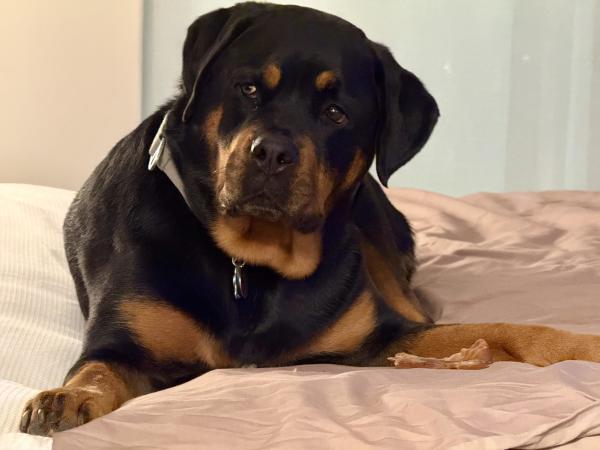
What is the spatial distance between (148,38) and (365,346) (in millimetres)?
2841

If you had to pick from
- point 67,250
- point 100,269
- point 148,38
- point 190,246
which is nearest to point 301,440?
point 190,246

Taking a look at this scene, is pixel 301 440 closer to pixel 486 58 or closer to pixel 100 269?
pixel 100 269

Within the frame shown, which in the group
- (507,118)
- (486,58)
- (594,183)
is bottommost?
(594,183)

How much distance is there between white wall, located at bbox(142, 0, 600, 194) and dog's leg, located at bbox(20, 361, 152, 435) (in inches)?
115

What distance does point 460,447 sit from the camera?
108 cm

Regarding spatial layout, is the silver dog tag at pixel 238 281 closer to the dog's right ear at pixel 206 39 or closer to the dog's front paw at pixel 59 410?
the dog's right ear at pixel 206 39

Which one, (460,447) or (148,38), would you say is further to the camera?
(148,38)

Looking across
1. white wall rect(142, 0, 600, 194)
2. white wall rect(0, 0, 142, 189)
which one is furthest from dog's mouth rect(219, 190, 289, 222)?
white wall rect(142, 0, 600, 194)

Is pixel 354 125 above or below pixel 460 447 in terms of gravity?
above

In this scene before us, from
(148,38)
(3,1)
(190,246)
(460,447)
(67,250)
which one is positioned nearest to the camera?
(460,447)

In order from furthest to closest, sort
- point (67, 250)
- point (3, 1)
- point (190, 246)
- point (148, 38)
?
1. point (148, 38)
2. point (3, 1)
3. point (67, 250)
4. point (190, 246)

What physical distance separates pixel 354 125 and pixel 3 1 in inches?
88.9

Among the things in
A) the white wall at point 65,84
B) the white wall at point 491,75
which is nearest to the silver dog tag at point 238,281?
the white wall at point 65,84

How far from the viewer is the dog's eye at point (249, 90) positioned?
1.71 m
